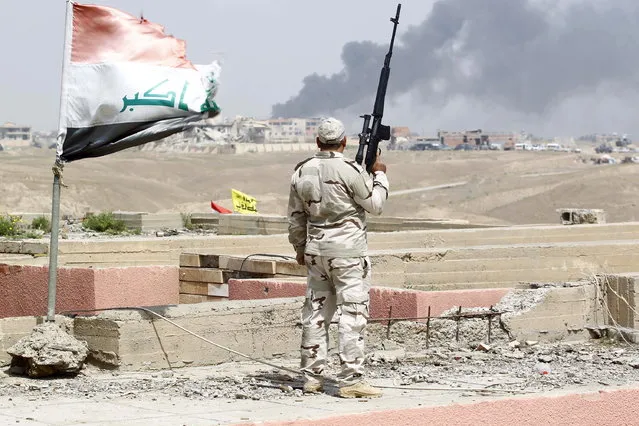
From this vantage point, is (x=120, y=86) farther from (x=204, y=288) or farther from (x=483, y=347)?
(x=204, y=288)

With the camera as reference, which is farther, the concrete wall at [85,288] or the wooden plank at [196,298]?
the wooden plank at [196,298]

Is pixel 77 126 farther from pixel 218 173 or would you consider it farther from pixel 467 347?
pixel 218 173

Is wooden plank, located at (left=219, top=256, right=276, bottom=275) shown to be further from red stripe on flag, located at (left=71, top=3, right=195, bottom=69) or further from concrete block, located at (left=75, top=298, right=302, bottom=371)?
red stripe on flag, located at (left=71, top=3, right=195, bottom=69)

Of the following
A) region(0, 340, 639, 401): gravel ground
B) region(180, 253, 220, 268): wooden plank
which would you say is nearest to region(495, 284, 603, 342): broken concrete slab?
region(0, 340, 639, 401): gravel ground

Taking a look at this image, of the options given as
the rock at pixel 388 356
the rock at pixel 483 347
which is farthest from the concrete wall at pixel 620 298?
the rock at pixel 388 356

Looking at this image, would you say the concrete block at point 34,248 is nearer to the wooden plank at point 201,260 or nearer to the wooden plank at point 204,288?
the wooden plank at point 201,260

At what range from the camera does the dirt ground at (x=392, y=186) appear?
5709 centimetres

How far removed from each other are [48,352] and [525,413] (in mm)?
3115

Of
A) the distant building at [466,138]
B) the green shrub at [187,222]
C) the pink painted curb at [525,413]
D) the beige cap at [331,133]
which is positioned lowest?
the pink painted curb at [525,413]

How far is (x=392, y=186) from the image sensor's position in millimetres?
77438

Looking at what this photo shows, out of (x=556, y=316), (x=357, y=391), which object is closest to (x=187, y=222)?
(x=556, y=316)

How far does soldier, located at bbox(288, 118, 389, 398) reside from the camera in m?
7.27

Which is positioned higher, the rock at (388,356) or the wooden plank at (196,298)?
the wooden plank at (196,298)

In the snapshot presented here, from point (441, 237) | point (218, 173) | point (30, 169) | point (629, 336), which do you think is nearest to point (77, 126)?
point (629, 336)
